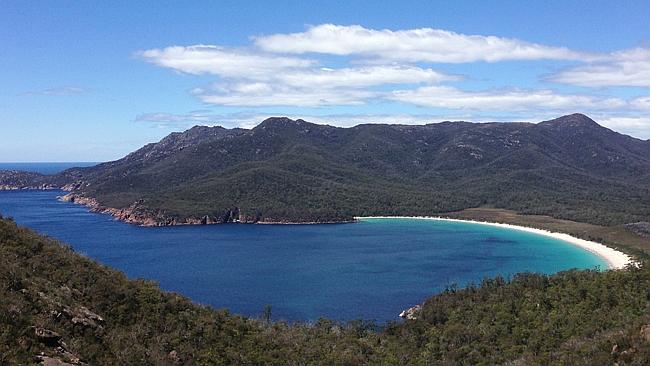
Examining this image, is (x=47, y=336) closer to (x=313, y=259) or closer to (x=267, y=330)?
(x=267, y=330)

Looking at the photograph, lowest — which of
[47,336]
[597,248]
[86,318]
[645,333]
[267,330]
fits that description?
[597,248]

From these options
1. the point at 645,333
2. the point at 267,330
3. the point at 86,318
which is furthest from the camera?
the point at 267,330

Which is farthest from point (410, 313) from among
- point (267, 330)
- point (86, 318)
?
point (86, 318)

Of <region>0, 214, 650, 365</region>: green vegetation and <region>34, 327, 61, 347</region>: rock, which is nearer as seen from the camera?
<region>34, 327, 61, 347</region>: rock

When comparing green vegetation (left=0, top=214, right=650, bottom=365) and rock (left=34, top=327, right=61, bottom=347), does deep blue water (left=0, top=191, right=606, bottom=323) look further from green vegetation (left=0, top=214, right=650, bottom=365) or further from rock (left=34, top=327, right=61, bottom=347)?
rock (left=34, top=327, right=61, bottom=347)

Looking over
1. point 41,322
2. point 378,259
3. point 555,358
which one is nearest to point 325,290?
point 378,259

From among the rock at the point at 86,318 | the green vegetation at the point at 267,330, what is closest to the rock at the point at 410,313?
the green vegetation at the point at 267,330

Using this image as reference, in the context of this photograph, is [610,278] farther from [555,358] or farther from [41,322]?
[41,322]

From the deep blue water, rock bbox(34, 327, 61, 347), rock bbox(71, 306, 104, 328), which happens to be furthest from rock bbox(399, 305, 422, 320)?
rock bbox(34, 327, 61, 347)
